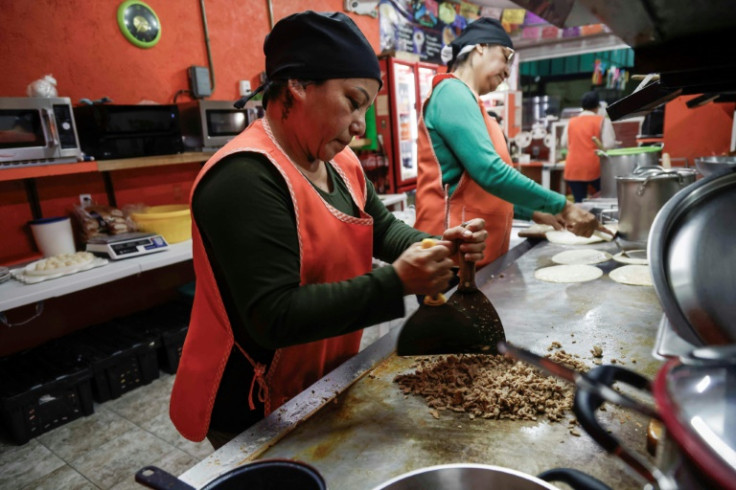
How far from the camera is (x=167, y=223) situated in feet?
12.5

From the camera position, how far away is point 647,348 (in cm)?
136

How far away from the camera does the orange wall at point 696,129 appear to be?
170 inches

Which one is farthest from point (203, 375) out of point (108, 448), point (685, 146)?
point (685, 146)

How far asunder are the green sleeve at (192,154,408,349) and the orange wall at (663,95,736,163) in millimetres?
4527

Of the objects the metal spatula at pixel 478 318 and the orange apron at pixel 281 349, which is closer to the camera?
the orange apron at pixel 281 349

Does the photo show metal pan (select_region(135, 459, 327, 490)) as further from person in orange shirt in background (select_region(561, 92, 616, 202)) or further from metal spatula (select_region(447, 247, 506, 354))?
person in orange shirt in background (select_region(561, 92, 616, 202))

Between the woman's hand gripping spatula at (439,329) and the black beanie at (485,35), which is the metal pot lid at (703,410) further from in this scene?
the black beanie at (485,35)

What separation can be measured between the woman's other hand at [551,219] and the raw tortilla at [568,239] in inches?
12.4

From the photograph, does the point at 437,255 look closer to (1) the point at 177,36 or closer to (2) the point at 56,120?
(2) the point at 56,120

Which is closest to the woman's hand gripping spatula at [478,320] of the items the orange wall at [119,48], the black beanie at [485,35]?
the black beanie at [485,35]

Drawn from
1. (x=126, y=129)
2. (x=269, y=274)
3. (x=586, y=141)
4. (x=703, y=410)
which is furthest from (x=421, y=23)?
(x=703, y=410)

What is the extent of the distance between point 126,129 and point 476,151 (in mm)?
2766

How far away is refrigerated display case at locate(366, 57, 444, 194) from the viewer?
6022 mm

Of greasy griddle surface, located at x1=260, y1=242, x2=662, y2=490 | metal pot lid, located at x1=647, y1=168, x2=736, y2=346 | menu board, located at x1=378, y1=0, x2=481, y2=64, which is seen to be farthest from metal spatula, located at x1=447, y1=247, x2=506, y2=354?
menu board, located at x1=378, y1=0, x2=481, y2=64
